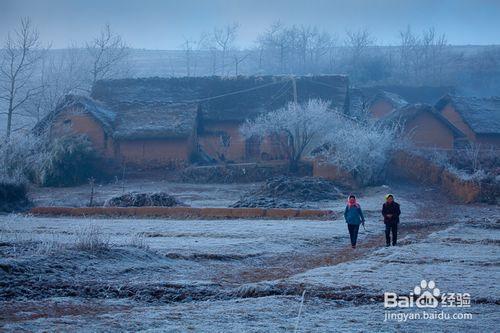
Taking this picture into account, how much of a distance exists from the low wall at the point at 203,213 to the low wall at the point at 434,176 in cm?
691

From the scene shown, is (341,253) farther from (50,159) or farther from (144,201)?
(50,159)

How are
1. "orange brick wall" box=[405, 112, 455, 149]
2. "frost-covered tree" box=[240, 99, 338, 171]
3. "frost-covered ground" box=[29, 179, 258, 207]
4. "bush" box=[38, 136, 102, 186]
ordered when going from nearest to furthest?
1. "frost-covered ground" box=[29, 179, 258, 207]
2. "bush" box=[38, 136, 102, 186]
3. "frost-covered tree" box=[240, 99, 338, 171]
4. "orange brick wall" box=[405, 112, 455, 149]

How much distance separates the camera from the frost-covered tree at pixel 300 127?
42.8 metres

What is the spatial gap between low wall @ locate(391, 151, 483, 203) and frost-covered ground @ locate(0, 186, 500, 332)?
9919 millimetres

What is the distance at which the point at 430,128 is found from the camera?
46844mm

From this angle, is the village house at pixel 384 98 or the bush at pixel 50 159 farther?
the village house at pixel 384 98

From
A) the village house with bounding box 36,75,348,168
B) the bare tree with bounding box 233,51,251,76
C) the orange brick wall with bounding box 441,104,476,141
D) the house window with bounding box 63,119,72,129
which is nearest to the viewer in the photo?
the house window with bounding box 63,119,72,129

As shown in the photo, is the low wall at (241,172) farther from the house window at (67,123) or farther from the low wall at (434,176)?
the house window at (67,123)

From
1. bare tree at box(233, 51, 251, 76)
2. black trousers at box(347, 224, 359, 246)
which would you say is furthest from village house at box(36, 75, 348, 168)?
bare tree at box(233, 51, 251, 76)

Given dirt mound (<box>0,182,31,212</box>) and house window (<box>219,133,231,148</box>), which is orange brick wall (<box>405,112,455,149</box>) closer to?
house window (<box>219,133,231,148</box>)

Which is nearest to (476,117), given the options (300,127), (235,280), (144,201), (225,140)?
(300,127)

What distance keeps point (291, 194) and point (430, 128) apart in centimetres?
1792

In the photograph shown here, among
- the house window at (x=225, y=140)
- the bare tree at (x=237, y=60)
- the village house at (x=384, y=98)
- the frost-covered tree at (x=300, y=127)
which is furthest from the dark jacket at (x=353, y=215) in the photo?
the bare tree at (x=237, y=60)

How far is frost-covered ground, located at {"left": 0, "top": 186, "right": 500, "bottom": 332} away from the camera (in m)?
8.90
